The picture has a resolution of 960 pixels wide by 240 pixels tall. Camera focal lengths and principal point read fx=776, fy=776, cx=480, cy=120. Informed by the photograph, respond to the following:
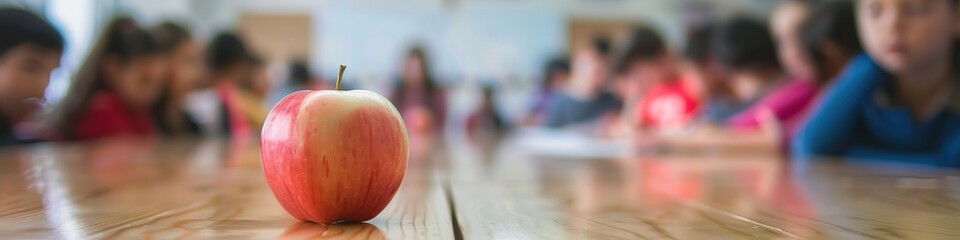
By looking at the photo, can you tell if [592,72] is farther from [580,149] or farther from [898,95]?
[898,95]

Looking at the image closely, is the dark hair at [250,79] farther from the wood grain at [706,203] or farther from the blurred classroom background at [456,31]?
the wood grain at [706,203]

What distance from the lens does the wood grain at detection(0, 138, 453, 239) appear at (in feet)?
1.25

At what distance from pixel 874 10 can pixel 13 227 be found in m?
1.07

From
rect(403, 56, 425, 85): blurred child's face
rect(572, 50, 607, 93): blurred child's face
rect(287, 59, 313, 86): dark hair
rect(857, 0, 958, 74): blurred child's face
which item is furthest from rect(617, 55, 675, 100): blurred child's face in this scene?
rect(287, 59, 313, 86): dark hair

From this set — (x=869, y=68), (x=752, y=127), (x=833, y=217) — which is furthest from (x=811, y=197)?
(x=752, y=127)

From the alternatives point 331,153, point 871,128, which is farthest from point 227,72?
point 331,153

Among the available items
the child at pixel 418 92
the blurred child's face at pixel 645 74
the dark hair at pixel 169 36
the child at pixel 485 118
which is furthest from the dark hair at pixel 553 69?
the dark hair at pixel 169 36

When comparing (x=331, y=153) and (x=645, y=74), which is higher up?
(x=645, y=74)

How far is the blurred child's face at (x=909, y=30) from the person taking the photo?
1.05 meters

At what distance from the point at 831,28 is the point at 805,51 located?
0.10m

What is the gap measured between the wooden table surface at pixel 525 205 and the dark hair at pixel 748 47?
104 centimetres

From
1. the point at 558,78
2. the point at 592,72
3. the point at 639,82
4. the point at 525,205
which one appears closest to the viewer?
the point at 525,205

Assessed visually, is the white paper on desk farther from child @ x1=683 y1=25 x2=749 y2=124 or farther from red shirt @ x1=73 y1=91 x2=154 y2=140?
red shirt @ x1=73 y1=91 x2=154 y2=140

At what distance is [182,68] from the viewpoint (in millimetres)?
2871
